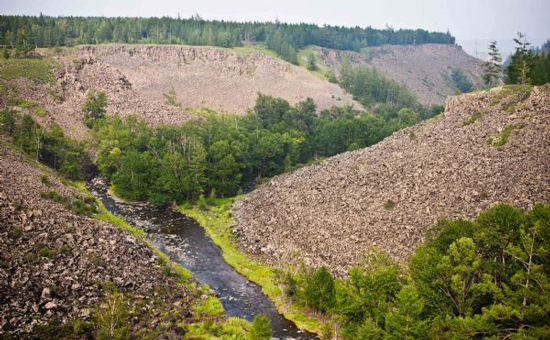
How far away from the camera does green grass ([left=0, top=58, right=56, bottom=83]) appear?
139 meters

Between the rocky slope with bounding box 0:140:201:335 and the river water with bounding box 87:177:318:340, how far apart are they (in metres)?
6.20

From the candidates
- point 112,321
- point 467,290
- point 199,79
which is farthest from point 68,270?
point 199,79

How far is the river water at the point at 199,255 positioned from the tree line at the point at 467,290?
32.3 feet

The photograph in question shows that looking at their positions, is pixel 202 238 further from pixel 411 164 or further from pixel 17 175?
pixel 411 164

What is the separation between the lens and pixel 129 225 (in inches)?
3388

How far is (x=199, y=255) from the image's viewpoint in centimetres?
7488

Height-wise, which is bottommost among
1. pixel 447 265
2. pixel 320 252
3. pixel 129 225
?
pixel 129 225

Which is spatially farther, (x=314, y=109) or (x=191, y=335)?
(x=314, y=109)

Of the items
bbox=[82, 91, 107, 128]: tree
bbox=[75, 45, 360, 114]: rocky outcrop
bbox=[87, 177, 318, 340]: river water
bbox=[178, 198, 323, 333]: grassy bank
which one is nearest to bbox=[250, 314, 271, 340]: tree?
bbox=[87, 177, 318, 340]: river water

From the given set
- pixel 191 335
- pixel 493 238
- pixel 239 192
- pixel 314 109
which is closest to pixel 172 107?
pixel 314 109

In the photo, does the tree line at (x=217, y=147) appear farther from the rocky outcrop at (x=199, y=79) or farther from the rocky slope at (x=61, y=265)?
the rocky slope at (x=61, y=265)

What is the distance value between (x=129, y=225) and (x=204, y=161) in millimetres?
28613

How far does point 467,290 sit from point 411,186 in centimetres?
3266

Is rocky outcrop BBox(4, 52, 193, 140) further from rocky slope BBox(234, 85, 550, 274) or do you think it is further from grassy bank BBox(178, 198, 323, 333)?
rocky slope BBox(234, 85, 550, 274)
